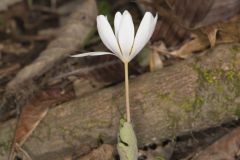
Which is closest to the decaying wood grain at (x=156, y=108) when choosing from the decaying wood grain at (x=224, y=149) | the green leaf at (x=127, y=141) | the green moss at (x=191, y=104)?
the green moss at (x=191, y=104)

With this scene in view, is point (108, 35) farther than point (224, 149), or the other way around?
point (224, 149)

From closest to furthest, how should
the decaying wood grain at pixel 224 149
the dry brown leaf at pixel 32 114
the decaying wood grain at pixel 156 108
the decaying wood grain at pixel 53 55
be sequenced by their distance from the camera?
1. the decaying wood grain at pixel 224 149
2. the decaying wood grain at pixel 156 108
3. the dry brown leaf at pixel 32 114
4. the decaying wood grain at pixel 53 55

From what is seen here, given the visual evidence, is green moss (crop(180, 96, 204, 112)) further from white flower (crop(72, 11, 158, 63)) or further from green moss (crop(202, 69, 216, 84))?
white flower (crop(72, 11, 158, 63))

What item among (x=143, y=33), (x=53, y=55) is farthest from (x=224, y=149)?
(x=53, y=55)

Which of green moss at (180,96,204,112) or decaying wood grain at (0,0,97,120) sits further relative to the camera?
decaying wood grain at (0,0,97,120)

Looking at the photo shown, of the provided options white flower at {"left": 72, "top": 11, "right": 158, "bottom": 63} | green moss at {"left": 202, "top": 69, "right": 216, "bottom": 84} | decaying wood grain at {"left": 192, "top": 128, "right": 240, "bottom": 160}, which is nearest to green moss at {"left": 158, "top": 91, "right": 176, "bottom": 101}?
green moss at {"left": 202, "top": 69, "right": 216, "bottom": 84}

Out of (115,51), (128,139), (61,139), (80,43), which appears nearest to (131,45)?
(115,51)

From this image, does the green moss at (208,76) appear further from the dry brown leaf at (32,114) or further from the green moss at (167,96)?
the dry brown leaf at (32,114)

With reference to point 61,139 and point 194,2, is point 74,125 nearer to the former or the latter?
point 61,139

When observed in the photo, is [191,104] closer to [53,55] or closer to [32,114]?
[32,114]
